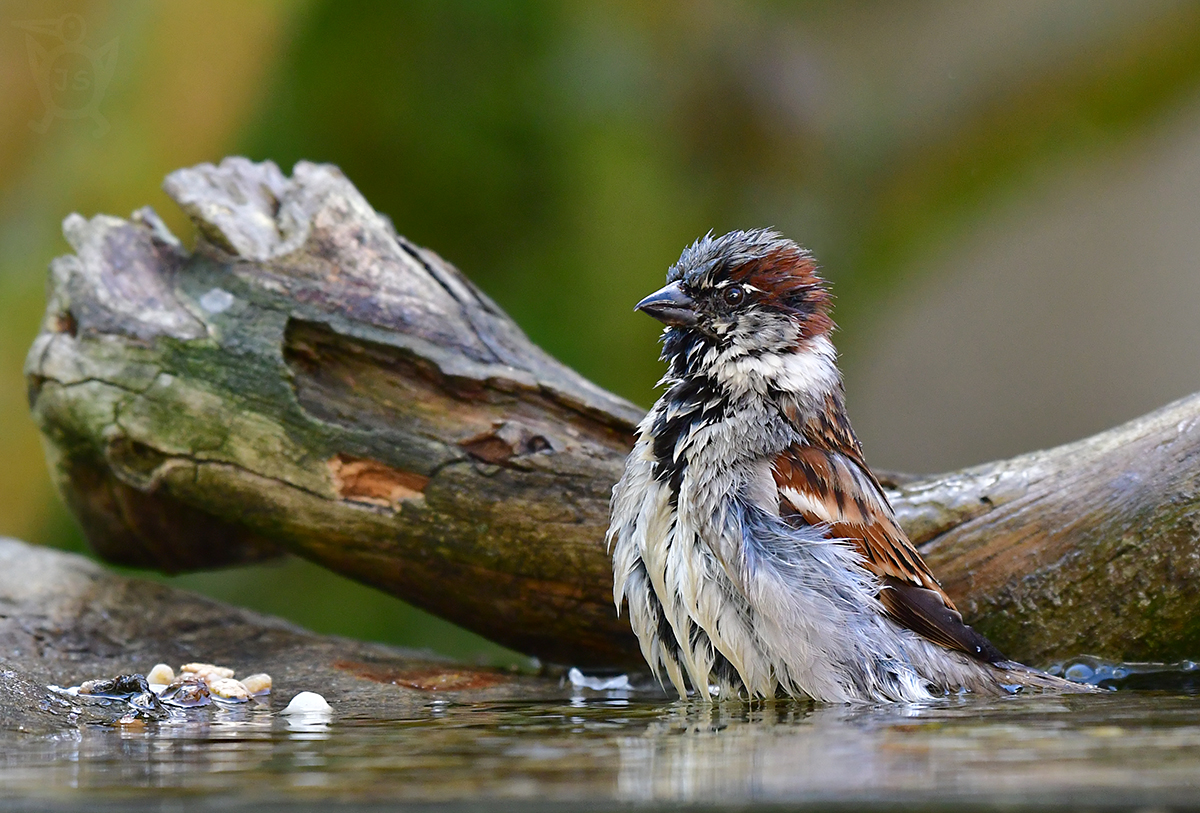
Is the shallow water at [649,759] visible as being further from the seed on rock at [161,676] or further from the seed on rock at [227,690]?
the seed on rock at [161,676]

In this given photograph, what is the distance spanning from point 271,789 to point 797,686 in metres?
1.93

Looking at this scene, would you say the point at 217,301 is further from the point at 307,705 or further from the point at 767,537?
the point at 767,537

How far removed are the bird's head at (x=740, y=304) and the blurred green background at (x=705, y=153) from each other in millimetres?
4497

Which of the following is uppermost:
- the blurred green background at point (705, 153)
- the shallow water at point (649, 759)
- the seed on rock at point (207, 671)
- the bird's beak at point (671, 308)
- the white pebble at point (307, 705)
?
the blurred green background at point (705, 153)

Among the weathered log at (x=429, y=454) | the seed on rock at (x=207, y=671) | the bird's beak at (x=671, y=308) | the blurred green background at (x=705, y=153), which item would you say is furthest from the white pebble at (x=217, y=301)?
the blurred green background at (x=705, y=153)

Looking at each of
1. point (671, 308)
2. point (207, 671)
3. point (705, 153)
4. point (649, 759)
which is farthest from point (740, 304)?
point (705, 153)

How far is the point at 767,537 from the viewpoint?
3.62m

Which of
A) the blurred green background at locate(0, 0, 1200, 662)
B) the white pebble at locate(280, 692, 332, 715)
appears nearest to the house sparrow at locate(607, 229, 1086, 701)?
the white pebble at locate(280, 692, 332, 715)

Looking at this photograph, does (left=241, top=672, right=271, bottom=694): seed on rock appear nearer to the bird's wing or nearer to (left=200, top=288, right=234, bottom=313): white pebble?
(left=200, top=288, right=234, bottom=313): white pebble

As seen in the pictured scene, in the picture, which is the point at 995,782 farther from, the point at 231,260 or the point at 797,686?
the point at 231,260

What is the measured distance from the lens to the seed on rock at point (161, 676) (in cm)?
373

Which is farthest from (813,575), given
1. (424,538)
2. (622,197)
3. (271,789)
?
(622,197)

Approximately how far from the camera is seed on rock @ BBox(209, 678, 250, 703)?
146 inches

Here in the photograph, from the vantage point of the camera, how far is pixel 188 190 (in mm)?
4641
